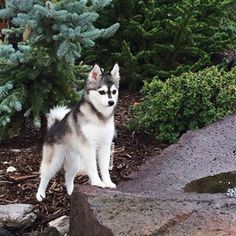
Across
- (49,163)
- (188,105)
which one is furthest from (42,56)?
(188,105)

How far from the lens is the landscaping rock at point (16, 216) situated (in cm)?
569

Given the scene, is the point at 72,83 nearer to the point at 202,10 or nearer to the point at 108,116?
the point at 108,116

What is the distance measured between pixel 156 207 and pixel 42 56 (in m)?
2.54

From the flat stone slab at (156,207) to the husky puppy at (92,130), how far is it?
0.28 metres

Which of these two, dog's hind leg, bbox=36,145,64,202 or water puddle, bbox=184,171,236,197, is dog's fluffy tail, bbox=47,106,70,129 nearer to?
dog's hind leg, bbox=36,145,64,202

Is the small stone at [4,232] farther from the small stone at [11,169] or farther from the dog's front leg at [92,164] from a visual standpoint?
the small stone at [11,169]

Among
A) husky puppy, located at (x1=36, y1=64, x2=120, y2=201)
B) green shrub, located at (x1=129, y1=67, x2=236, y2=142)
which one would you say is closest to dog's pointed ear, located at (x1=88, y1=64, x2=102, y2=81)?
husky puppy, located at (x1=36, y1=64, x2=120, y2=201)

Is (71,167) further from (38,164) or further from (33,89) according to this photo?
(33,89)

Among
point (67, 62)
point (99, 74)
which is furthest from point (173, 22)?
point (99, 74)

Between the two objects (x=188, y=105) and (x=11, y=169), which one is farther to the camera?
(x=188, y=105)

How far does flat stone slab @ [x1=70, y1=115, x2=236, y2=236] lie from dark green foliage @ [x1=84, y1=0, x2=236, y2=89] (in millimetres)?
3280

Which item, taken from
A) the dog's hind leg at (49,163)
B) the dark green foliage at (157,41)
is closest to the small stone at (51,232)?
the dog's hind leg at (49,163)

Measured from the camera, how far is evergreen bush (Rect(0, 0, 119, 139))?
6418mm

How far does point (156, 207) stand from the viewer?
4660mm
